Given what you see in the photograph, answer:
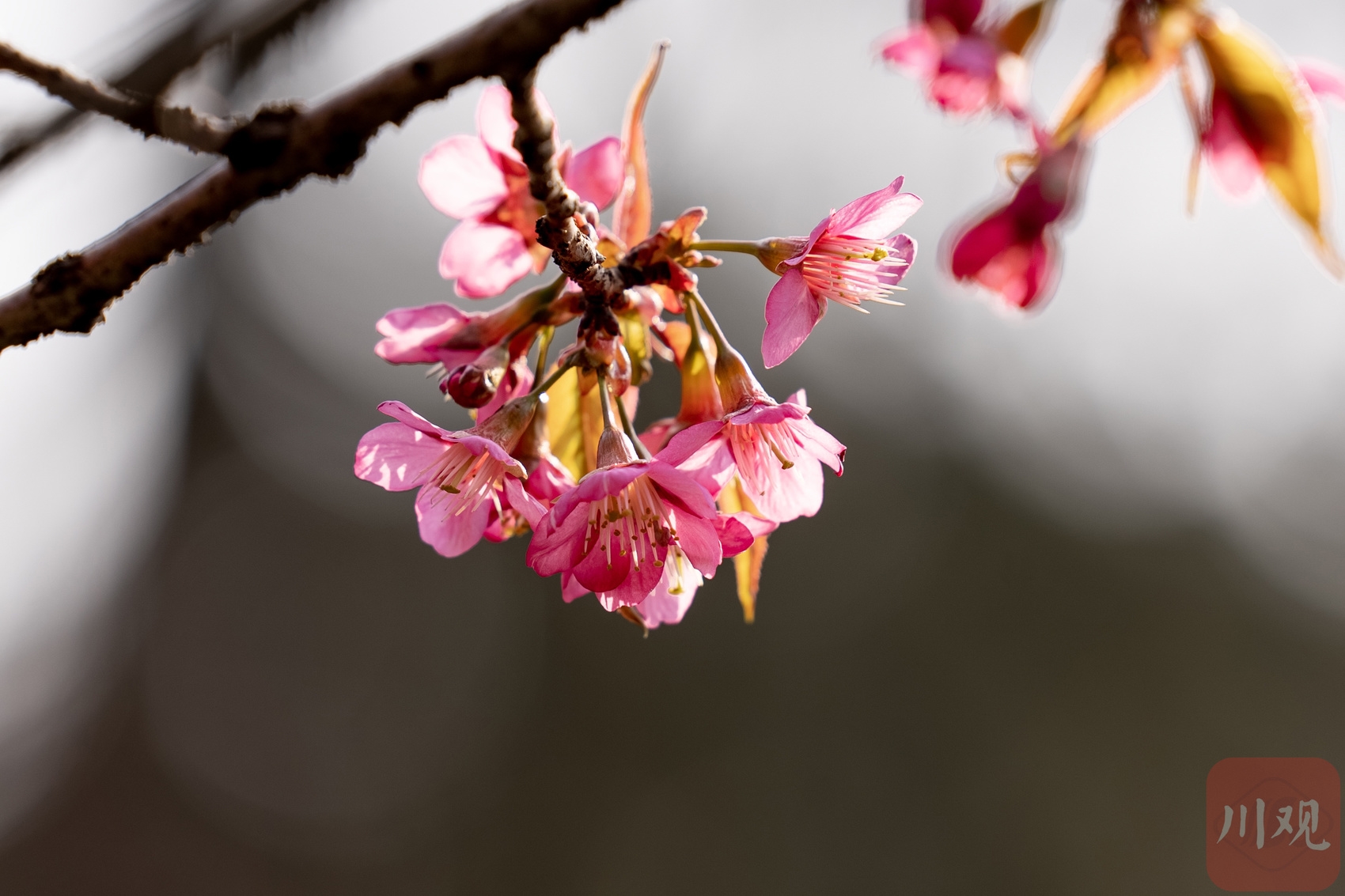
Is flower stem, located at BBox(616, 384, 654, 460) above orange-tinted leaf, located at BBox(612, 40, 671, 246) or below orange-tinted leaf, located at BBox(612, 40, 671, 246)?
below

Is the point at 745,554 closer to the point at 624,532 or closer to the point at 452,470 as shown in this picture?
the point at 624,532

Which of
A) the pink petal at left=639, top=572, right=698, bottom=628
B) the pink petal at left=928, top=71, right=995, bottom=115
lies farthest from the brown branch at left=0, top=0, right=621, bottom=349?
Result: the pink petal at left=639, top=572, right=698, bottom=628

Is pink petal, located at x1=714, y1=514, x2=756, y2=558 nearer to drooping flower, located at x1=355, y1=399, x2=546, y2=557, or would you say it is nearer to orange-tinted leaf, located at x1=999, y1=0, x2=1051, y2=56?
drooping flower, located at x1=355, y1=399, x2=546, y2=557

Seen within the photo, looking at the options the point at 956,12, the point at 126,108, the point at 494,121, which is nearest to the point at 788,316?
the point at 956,12

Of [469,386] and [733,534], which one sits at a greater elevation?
[469,386]

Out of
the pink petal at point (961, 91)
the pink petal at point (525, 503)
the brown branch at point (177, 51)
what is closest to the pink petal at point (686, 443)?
the pink petal at point (525, 503)

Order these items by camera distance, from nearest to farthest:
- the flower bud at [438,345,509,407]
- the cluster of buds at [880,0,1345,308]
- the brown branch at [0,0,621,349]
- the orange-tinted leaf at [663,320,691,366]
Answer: the brown branch at [0,0,621,349] → the cluster of buds at [880,0,1345,308] → the flower bud at [438,345,509,407] → the orange-tinted leaf at [663,320,691,366]
